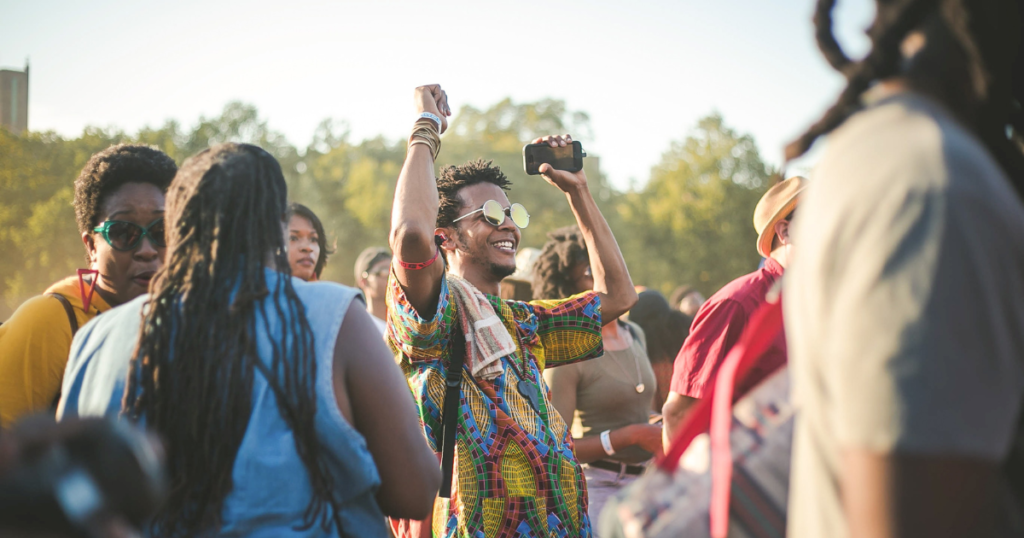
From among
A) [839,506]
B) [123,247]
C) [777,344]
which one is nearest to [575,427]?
[777,344]

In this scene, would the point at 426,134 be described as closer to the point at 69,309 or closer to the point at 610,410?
the point at 69,309

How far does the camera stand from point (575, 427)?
4648 mm

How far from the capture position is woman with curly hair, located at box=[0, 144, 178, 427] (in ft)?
7.78

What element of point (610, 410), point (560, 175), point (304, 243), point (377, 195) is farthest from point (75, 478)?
point (377, 195)

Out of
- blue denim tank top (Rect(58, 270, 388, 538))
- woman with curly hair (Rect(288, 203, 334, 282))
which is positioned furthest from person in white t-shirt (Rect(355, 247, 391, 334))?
blue denim tank top (Rect(58, 270, 388, 538))

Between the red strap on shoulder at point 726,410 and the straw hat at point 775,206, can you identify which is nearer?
the red strap on shoulder at point 726,410

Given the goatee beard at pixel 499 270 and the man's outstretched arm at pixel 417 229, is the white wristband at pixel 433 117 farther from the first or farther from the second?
the goatee beard at pixel 499 270

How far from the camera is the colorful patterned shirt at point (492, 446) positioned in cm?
293

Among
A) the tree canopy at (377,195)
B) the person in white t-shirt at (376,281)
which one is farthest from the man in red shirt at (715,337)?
the tree canopy at (377,195)

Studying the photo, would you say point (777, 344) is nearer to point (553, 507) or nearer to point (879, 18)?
point (553, 507)

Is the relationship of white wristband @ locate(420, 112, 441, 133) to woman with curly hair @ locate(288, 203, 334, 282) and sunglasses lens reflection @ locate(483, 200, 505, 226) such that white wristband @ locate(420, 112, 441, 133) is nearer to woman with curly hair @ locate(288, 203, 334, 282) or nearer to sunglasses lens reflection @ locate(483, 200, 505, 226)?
sunglasses lens reflection @ locate(483, 200, 505, 226)

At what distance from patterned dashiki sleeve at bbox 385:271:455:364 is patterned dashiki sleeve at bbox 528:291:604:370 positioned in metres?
0.58

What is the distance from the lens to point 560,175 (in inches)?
145

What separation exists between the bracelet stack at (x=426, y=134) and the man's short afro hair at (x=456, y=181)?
75cm
